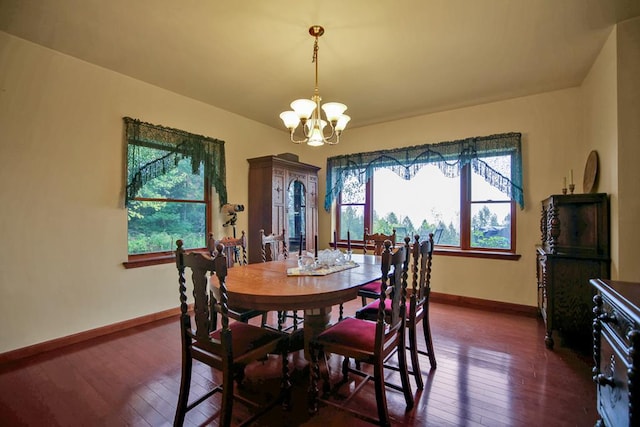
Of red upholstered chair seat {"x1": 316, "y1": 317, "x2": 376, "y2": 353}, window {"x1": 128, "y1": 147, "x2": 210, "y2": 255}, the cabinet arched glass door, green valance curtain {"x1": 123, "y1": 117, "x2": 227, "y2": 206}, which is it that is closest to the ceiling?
green valance curtain {"x1": 123, "y1": 117, "x2": 227, "y2": 206}

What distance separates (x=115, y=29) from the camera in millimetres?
2342

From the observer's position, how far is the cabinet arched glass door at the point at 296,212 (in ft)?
14.6

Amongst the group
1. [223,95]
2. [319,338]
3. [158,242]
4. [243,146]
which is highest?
[223,95]

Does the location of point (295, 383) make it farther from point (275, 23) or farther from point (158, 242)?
point (275, 23)

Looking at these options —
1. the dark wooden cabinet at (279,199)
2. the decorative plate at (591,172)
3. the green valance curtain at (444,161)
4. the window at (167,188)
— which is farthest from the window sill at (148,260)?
the decorative plate at (591,172)

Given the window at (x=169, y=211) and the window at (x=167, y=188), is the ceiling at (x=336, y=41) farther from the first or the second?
the window at (x=169, y=211)

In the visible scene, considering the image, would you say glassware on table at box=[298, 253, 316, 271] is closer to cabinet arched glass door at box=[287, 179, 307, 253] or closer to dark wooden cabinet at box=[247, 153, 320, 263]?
dark wooden cabinet at box=[247, 153, 320, 263]

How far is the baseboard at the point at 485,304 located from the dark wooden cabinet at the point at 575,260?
0.85 meters

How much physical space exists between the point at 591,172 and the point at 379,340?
9.40 ft

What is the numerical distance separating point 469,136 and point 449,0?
2.27 m

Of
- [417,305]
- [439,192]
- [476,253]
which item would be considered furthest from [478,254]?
[417,305]

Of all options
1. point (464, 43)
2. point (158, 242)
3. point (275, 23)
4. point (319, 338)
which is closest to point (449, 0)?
point (464, 43)

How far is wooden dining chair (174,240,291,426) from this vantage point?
1500 millimetres

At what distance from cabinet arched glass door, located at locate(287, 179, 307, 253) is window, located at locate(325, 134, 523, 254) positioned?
1.99 feet
